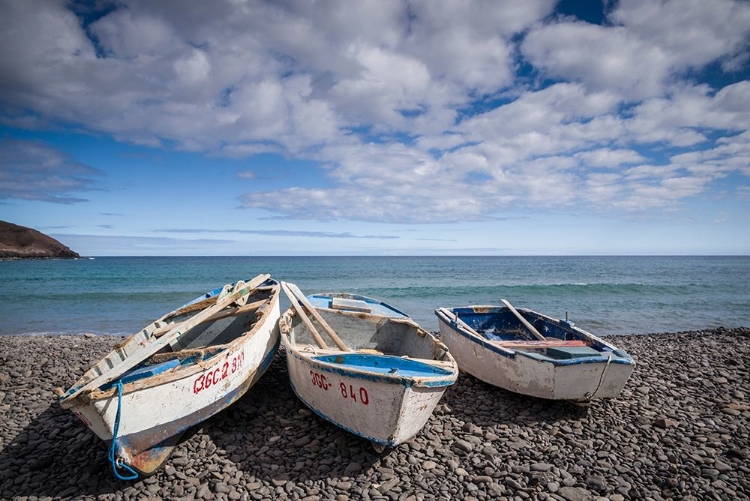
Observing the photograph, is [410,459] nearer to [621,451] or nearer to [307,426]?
[307,426]

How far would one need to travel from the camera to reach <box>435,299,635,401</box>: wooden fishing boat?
589 cm

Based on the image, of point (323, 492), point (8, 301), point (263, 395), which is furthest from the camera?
point (8, 301)


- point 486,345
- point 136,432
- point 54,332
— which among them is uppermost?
point 486,345

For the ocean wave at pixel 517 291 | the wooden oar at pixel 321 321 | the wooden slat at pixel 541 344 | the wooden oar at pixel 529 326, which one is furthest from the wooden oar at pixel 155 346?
the ocean wave at pixel 517 291

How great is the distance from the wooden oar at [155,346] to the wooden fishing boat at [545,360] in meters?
4.71

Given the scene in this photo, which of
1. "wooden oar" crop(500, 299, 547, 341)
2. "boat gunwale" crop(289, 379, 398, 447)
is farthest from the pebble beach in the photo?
"wooden oar" crop(500, 299, 547, 341)

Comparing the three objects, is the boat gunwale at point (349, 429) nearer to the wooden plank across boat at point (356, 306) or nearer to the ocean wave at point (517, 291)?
the wooden plank across boat at point (356, 306)

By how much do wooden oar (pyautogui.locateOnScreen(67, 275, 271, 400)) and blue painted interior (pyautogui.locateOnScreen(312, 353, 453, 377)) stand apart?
238 centimetres

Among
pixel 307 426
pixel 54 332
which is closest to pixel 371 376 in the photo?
pixel 307 426

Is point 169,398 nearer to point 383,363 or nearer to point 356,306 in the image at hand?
point 383,363

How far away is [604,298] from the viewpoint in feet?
82.9

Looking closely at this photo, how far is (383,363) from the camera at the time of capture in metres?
5.96

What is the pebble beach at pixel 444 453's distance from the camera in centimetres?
457

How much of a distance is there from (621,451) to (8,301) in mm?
32122
